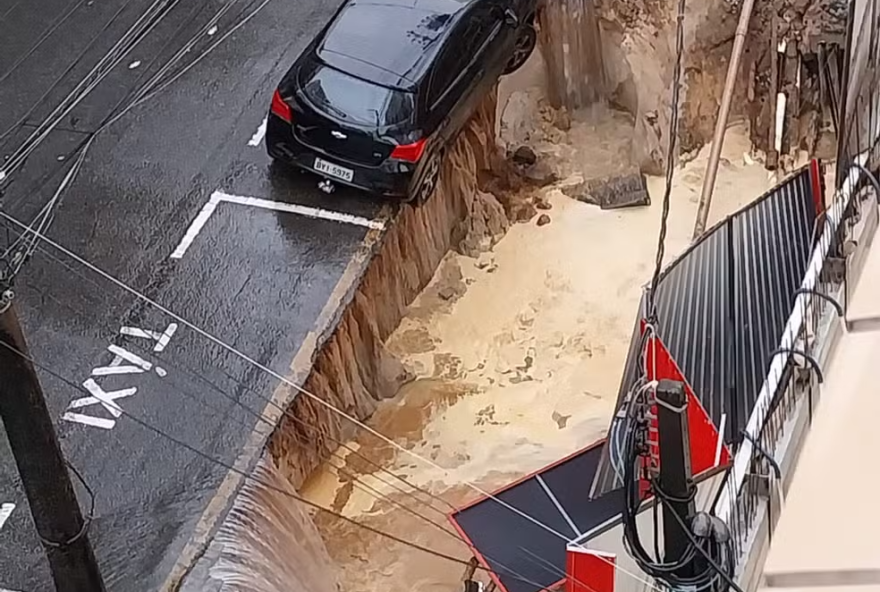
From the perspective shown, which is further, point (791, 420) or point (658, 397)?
point (791, 420)

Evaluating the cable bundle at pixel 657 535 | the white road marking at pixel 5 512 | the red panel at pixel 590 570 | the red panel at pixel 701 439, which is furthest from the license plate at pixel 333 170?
the cable bundle at pixel 657 535

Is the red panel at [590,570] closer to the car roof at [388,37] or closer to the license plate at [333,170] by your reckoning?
the license plate at [333,170]

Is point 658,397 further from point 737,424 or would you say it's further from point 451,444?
point 451,444

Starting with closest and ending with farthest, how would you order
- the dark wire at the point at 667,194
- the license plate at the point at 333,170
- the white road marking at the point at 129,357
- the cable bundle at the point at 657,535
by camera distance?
1. the cable bundle at the point at 657,535
2. the dark wire at the point at 667,194
3. the white road marking at the point at 129,357
4. the license plate at the point at 333,170

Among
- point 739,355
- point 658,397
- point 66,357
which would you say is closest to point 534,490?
point 739,355

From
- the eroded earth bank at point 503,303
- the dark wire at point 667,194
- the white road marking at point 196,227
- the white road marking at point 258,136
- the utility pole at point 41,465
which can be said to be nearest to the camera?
the utility pole at point 41,465

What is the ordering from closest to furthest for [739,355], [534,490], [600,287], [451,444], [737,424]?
[737,424], [739,355], [534,490], [451,444], [600,287]

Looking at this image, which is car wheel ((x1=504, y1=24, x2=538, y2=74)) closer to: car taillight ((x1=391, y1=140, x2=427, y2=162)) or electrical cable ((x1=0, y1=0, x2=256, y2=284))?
car taillight ((x1=391, y1=140, x2=427, y2=162))
